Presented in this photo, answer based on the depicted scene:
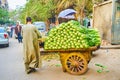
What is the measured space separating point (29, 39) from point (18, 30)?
1214 cm

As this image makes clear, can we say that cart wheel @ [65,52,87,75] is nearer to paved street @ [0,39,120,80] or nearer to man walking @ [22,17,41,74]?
paved street @ [0,39,120,80]

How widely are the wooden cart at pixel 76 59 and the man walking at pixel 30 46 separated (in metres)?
0.65

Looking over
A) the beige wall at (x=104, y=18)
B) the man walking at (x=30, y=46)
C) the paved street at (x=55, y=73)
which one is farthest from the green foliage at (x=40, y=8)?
the man walking at (x=30, y=46)

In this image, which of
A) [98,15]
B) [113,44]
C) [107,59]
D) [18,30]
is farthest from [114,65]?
[18,30]

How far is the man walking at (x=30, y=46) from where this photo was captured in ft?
24.9

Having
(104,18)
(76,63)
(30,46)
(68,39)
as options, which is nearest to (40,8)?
(104,18)

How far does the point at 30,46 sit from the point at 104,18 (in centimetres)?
887

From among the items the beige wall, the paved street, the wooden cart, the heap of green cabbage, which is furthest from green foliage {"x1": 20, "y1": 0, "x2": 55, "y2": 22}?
the wooden cart

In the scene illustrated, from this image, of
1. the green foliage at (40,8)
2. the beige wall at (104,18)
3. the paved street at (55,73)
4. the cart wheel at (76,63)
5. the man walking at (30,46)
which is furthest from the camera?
the green foliage at (40,8)

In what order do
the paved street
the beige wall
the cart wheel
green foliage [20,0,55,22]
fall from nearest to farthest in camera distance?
the paved street
the cart wheel
the beige wall
green foliage [20,0,55,22]

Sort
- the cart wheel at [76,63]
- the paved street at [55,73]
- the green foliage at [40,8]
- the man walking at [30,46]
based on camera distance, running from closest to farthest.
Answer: the paved street at [55,73], the cart wheel at [76,63], the man walking at [30,46], the green foliage at [40,8]

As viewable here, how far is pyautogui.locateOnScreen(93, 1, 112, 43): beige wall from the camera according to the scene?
14.3 metres

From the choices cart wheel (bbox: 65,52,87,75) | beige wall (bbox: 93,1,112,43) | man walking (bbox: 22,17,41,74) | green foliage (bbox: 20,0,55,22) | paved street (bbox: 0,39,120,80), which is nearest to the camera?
paved street (bbox: 0,39,120,80)

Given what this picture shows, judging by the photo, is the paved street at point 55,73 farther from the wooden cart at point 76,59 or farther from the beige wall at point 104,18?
the beige wall at point 104,18
